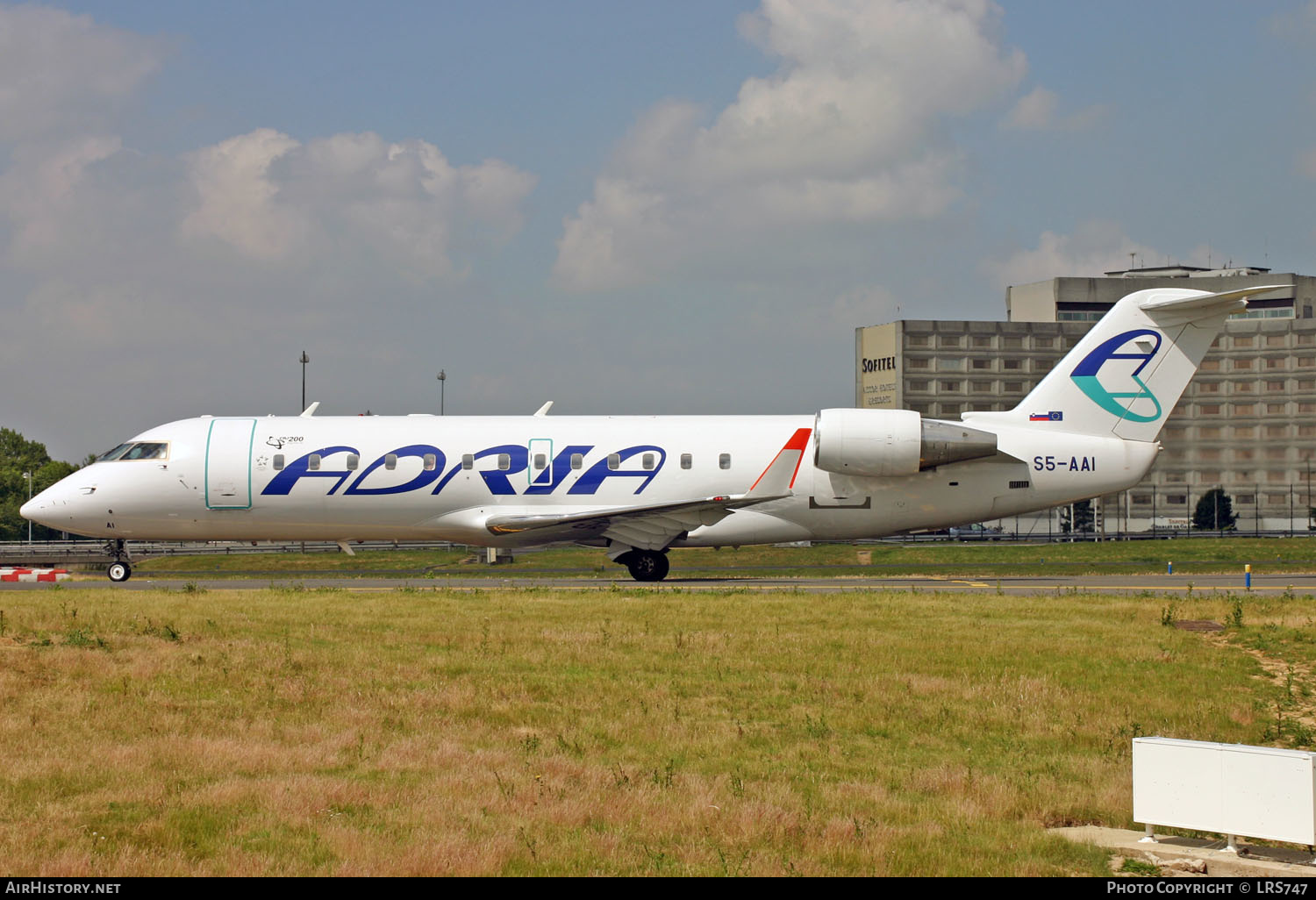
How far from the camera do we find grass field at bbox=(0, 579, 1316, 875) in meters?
9.38

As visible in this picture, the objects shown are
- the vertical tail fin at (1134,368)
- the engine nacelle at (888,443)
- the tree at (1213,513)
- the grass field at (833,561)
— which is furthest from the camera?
the tree at (1213,513)

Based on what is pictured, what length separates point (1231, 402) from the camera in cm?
12838

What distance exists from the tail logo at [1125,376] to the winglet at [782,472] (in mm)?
7538

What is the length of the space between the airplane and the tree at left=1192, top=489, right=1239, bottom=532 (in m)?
83.5

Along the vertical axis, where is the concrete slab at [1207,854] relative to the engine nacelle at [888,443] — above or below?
below

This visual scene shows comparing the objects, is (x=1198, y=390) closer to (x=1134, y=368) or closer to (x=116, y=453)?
(x=1134, y=368)

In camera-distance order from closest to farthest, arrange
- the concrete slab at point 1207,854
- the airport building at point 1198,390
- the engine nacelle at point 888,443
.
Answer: the concrete slab at point 1207,854 → the engine nacelle at point 888,443 → the airport building at point 1198,390

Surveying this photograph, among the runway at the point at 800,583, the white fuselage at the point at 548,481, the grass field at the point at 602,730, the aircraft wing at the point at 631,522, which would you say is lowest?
the grass field at the point at 602,730

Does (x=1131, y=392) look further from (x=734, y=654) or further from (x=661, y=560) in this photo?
(x=734, y=654)

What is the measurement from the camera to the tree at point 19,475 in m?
117

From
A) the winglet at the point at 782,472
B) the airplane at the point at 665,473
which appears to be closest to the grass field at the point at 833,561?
the airplane at the point at 665,473

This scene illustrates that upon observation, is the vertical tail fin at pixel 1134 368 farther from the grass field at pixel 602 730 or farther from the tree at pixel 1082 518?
the tree at pixel 1082 518
